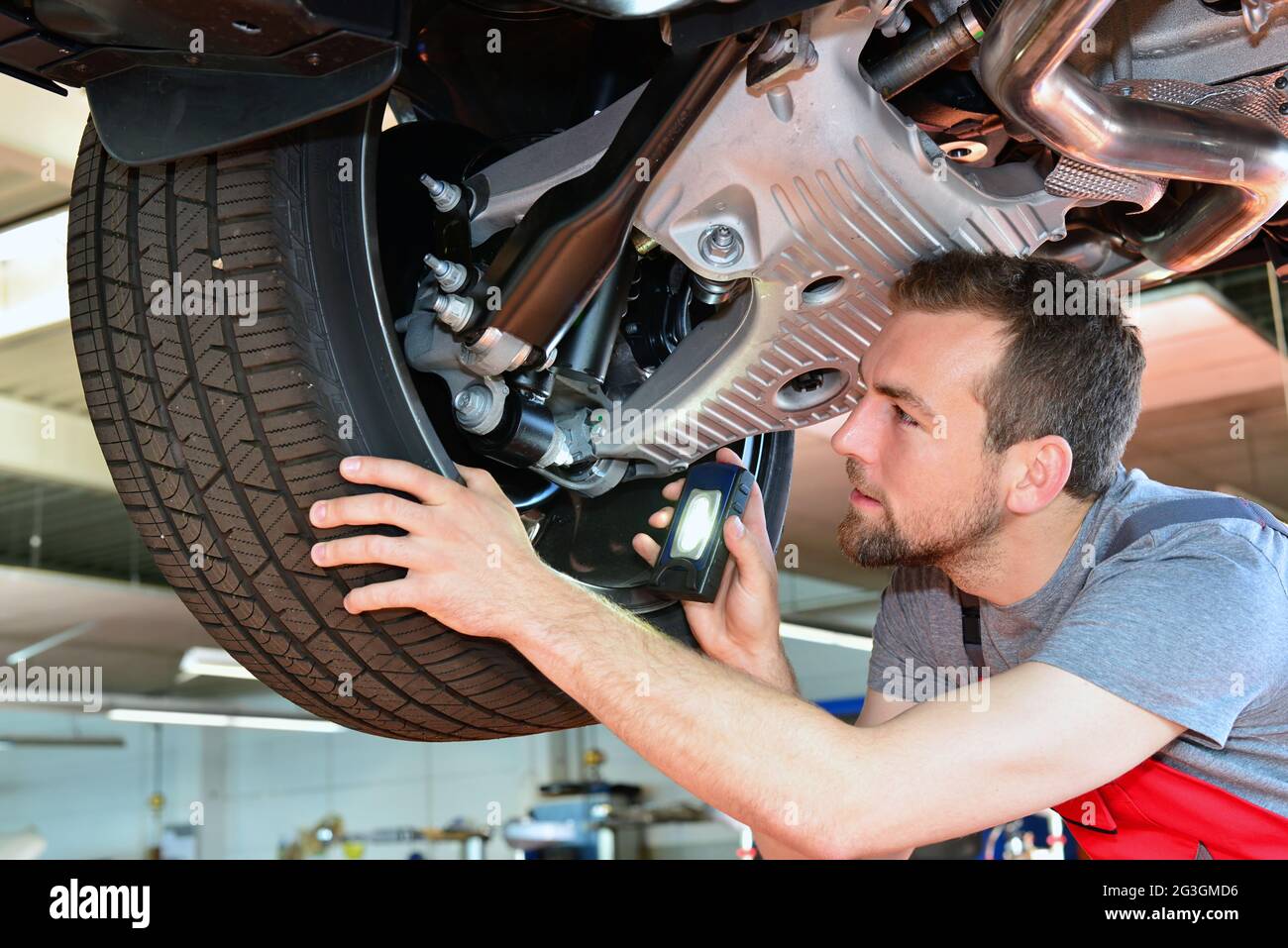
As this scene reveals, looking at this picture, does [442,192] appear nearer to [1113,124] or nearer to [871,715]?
[1113,124]

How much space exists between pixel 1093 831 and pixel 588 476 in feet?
2.66

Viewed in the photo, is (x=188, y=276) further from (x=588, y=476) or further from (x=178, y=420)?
(x=588, y=476)

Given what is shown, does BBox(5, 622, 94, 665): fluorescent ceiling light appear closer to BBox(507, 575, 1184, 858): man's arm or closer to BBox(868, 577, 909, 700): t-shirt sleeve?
BBox(868, 577, 909, 700): t-shirt sleeve

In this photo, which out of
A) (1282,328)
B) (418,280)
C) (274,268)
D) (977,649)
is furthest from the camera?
(1282,328)

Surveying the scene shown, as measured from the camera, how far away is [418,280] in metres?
1.31

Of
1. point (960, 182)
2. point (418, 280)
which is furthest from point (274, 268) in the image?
point (960, 182)

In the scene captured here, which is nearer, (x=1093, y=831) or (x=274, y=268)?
(x=274, y=268)

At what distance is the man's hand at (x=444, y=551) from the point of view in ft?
3.70

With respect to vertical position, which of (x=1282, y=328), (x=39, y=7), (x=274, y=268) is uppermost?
(x=1282, y=328)

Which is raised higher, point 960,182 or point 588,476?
point 960,182

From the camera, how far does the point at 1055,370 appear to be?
4.89 feet

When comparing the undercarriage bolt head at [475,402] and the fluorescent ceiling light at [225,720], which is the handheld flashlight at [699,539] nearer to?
the undercarriage bolt head at [475,402]

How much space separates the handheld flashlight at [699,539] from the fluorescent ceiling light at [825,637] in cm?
953

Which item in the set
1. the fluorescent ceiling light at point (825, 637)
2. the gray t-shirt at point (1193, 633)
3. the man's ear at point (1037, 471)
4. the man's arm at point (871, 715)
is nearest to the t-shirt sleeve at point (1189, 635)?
the gray t-shirt at point (1193, 633)
